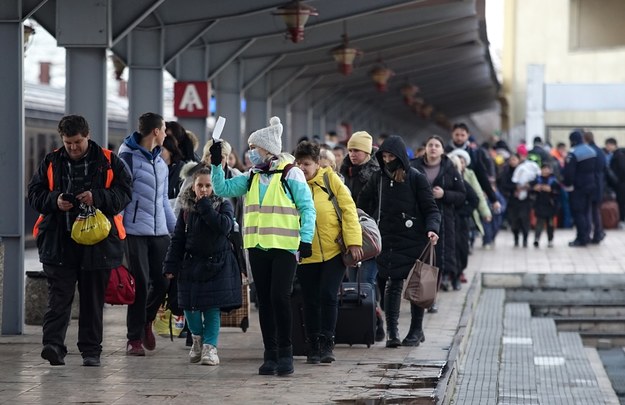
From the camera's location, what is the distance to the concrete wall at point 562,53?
42.2m

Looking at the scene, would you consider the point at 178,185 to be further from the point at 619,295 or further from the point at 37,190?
the point at 619,295

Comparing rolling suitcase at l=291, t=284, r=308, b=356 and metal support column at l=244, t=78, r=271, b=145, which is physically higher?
metal support column at l=244, t=78, r=271, b=145

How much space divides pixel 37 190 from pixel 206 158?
4.50 feet

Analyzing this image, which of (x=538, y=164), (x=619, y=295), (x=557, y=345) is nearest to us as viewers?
(x=557, y=345)

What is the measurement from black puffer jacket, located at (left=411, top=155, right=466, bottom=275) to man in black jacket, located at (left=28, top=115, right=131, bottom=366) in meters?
4.50

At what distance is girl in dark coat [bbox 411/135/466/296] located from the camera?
13.8 meters

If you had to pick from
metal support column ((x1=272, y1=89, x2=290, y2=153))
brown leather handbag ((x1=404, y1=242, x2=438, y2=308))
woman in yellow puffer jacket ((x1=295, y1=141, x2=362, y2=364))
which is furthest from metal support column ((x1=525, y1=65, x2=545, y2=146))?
woman in yellow puffer jacket ((x1=295, y1=141, x2=362, y2=364))

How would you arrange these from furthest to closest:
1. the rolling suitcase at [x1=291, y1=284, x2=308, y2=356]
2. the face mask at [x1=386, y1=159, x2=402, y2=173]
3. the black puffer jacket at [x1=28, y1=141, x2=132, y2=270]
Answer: the face mask at [x1=386, y1=159, x2=402, y2=173] → the rolling suitcase at [x1=291, y1=284, x2=308, y2=356] → the black puffer jacket at [x1=28, y1=141, x2=132, y2=270]

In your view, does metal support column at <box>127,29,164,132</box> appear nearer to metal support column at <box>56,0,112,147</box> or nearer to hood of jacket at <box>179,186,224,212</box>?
metal support column at <box>56,0,112,147</box>

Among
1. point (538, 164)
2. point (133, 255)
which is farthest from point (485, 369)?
point (538, 164)

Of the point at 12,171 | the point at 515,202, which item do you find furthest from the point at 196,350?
the point at 515,202

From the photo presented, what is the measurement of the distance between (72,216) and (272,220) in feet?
4.38

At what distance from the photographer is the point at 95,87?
13.1 metres

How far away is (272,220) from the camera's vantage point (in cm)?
973
